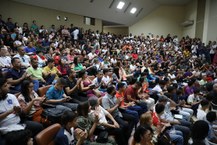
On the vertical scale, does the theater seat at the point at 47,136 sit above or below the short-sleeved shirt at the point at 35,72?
below

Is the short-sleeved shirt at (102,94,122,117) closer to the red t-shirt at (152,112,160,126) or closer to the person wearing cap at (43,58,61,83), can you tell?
the red t-shirt at (152,112,160,126)

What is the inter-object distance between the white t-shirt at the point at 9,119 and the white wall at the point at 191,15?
53.1 ft

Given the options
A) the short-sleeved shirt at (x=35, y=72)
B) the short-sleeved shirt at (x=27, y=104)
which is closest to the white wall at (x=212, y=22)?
the short-sleeved shirt at (x=35, y=72)

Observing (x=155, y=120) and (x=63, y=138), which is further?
(x=155, y=120)

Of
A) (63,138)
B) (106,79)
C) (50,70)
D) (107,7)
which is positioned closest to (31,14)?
(107,7)

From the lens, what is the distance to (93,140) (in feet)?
9.08

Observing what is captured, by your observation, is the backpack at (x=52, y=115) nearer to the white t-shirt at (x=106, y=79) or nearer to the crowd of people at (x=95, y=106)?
the crowd of people at (x=95, y=106)

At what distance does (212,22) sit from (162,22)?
6.02 meters

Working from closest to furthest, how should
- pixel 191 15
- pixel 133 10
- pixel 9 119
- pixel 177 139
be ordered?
pixel 9 119 → pixel 177 139 → pixel 133 10 → pixel 191 15

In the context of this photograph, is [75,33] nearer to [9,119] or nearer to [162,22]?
[9,119]

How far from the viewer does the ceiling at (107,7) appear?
11509 millimetres

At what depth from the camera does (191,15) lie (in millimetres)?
16922

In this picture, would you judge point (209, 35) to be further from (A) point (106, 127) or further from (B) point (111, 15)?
(A) point (106, 127)

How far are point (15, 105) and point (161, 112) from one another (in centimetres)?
230
